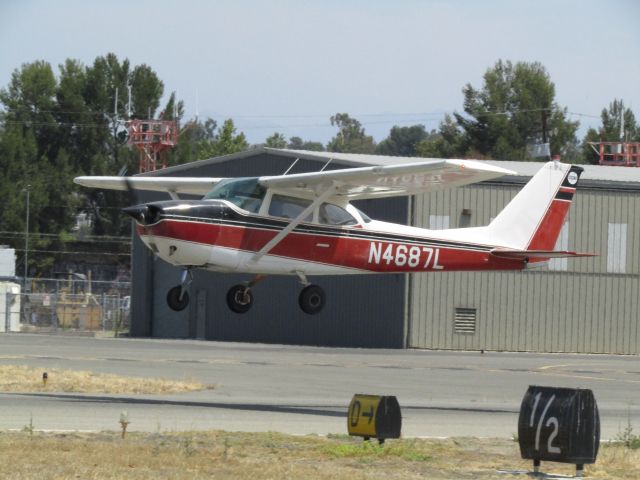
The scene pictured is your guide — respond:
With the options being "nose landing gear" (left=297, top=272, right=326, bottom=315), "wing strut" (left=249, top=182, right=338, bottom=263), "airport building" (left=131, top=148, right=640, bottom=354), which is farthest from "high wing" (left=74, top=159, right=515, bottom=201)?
"airport building" (left=131, top=148, right=640, bottom=354)

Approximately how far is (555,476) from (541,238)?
13209 millimetres

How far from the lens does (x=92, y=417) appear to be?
827 inches

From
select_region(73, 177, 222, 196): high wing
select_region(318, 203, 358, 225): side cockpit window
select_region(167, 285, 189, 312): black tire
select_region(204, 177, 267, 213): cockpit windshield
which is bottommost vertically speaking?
select_region(167, 285, 189, 312): black tire

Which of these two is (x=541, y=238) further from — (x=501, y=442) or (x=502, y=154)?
(x=502, y=154)

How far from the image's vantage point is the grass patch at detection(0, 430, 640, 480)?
14.3 m

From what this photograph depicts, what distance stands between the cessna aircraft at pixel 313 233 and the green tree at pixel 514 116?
8308cm

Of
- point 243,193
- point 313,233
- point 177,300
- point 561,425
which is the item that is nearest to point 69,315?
point 177,300

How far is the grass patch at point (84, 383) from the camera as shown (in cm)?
2708

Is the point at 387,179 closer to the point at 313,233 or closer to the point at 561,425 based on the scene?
the point at 313,233

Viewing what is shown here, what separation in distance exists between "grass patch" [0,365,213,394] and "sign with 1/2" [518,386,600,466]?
14000 mm

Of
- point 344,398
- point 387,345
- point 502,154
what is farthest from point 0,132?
point 344,398

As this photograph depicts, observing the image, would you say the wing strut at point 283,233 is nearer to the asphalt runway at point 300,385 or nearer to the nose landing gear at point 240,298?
the nose landing gear at point 240,298

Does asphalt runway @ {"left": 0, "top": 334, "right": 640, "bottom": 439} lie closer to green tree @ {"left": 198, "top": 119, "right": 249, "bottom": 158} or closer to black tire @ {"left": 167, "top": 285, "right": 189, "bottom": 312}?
black tire @ {"left": 167, "top": 285, "right": 189, "bottom": 312}

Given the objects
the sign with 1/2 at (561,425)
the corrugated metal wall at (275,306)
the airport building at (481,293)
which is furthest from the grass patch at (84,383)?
the corrugated metal wall at (275,306)
